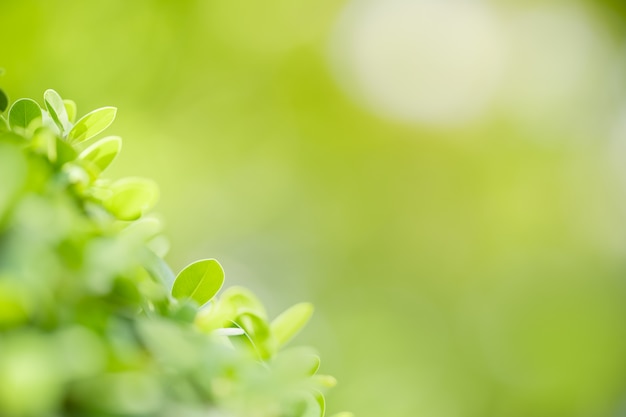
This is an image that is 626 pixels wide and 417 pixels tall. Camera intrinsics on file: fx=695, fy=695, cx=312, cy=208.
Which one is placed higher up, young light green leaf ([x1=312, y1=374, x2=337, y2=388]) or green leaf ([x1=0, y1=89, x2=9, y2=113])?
green leaf ([x1=0, y1=89, x2=9, y2=113])

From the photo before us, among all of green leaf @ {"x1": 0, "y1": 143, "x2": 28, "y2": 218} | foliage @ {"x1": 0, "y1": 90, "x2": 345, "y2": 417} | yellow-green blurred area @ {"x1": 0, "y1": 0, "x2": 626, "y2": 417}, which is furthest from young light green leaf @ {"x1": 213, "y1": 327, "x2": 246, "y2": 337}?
yellow-green blurred area @ {"x1": 0, "y1": 0, "x2": 626, "y2": 417}

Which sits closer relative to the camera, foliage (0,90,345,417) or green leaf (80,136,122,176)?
foliage (0,90,345,417)

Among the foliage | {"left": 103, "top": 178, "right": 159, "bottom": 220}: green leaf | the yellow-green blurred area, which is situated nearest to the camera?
the foliage

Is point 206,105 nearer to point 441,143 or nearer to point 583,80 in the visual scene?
point 441,143

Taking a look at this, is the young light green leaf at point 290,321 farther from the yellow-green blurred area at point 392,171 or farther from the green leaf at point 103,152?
the yellow-green blurred area at point 392,171

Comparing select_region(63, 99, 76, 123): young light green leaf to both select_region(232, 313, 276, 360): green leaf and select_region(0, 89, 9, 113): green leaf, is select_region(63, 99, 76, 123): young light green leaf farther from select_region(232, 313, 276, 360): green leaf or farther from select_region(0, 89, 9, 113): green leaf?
select_region(232, 313, 276, 360): green leaf

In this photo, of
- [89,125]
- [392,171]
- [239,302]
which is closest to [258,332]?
[239,302]

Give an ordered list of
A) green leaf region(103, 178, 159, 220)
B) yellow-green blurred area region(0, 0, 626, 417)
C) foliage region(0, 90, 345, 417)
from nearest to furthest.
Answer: foliage region(0, 90, 345, 417)
green leaf region(103, 178, 159, 220)
yellow-green blurred area region(0, 0, 626, 417)
